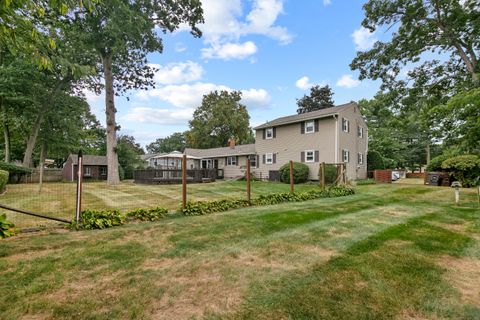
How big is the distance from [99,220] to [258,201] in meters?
5.03

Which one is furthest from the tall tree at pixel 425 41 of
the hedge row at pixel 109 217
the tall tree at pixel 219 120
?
the tall tree at pixel 219 120

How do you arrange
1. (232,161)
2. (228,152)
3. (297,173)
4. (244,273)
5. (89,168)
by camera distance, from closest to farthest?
(244,273)
(297,173)
(232,161)
(228,152)
(89,168)

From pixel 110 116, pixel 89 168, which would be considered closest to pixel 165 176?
pixel 110 116

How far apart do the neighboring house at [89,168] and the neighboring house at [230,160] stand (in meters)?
12.0

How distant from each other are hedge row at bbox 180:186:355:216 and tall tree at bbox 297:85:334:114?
27.4 metres

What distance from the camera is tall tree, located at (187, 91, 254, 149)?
37.7m

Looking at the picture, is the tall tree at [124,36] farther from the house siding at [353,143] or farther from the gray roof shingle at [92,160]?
the gray roof shingle at [92,160]

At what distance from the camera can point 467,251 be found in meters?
4.01

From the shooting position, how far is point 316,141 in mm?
19672

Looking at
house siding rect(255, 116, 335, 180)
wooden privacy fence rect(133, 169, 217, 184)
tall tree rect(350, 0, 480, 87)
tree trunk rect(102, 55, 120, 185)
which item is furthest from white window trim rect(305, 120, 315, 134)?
tree trunk rect(102, 55, 120, 185)

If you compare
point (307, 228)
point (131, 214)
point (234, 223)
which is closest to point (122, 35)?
point (131, 214)

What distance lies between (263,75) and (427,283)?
17768mm

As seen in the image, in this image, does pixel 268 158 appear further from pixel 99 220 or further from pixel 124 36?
pixel 99 220

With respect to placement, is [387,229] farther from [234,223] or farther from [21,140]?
[21,140]
